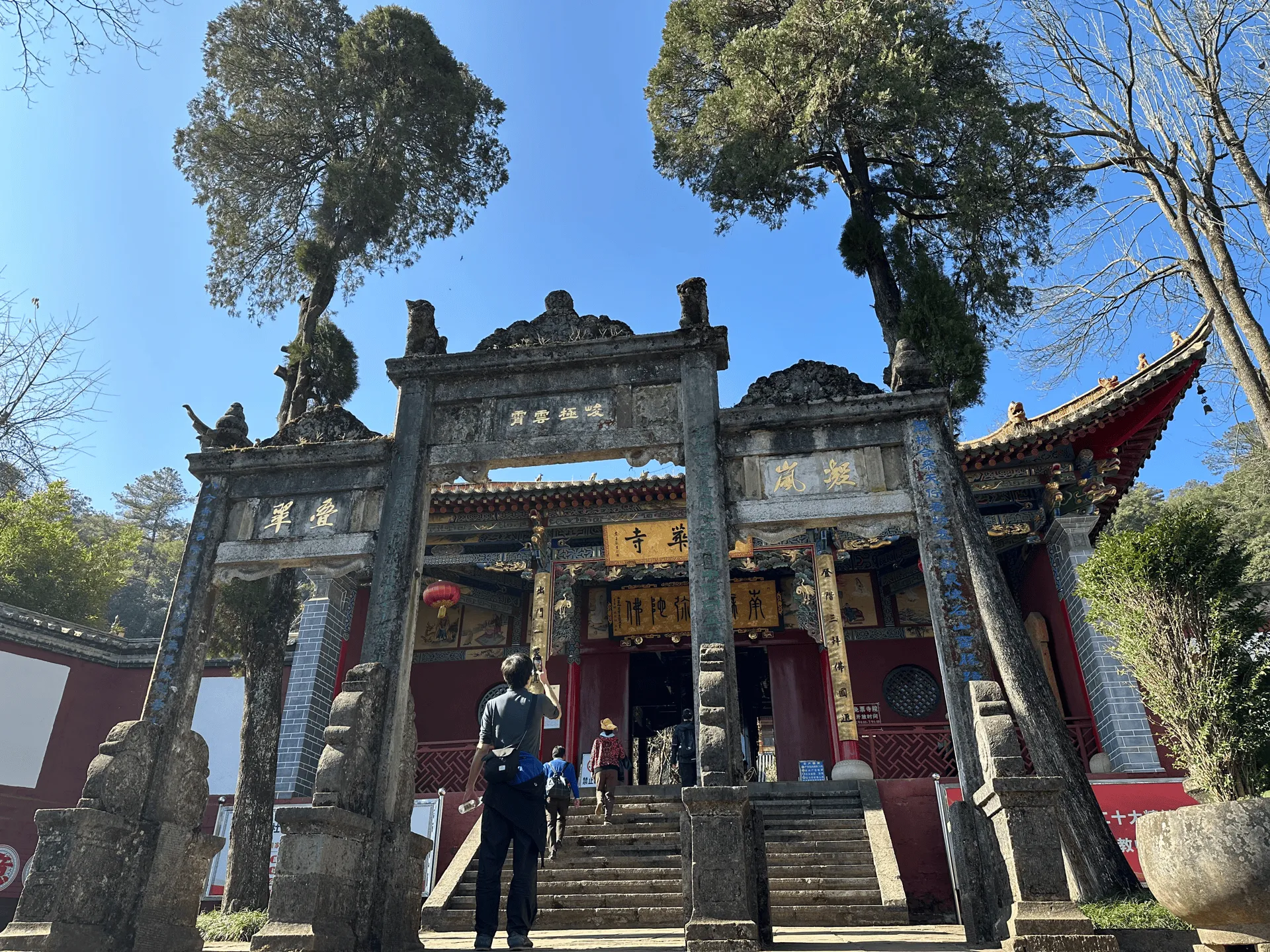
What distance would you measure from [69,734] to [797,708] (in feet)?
41.5

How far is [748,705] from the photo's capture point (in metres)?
16.9

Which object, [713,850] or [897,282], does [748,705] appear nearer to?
[897,282]

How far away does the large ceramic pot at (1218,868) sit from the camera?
11.9 ft

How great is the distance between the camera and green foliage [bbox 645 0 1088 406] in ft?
32.5

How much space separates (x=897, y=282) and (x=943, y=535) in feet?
16.1

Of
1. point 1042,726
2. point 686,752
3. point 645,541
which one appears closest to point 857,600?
point 645,541

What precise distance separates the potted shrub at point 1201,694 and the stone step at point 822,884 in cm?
394

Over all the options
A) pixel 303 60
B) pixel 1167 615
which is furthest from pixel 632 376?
pixel 303 60

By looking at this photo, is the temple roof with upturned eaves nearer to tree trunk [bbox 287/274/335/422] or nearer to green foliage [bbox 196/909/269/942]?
tree trunk [bbox 287/274/335/422]

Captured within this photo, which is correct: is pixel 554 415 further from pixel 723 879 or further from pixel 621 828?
pixel 621 828

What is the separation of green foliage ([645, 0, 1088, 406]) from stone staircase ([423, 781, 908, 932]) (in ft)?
18.0

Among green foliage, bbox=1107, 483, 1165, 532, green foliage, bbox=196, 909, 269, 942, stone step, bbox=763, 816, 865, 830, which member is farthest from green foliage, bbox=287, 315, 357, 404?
green foliage, bbox=1107, 483, 1165, 532

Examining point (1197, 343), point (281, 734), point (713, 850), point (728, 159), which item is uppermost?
point (728, 159)

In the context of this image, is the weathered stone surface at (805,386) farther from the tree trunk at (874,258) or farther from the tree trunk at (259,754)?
the tree trunk at (259,754)
